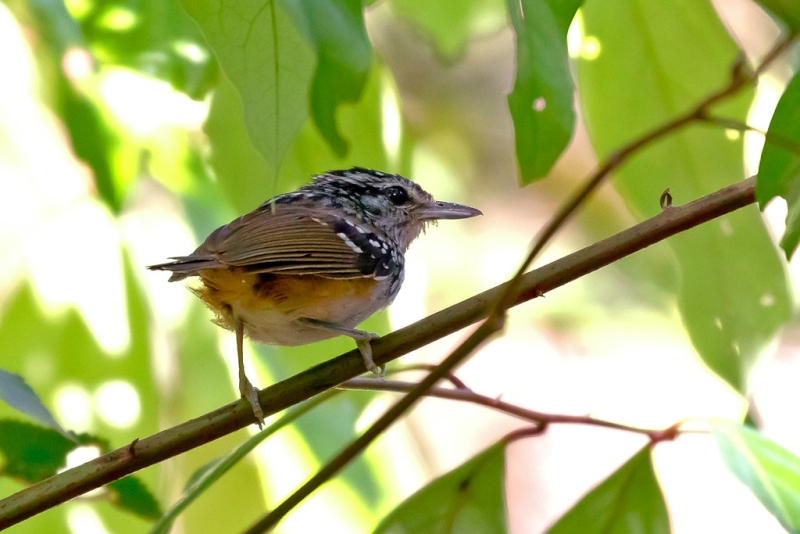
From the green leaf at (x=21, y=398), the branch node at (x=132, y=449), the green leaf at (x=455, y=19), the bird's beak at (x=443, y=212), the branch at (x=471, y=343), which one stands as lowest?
the branch at (x=471, y=343)

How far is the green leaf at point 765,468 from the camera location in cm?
121

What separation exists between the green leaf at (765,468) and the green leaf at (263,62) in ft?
2.85

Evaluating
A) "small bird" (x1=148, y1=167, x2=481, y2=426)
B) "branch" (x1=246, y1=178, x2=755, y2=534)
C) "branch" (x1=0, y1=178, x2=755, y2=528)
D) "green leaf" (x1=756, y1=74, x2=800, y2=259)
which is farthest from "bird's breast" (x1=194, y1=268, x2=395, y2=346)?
"green leaf" (x1=756, y1=74, x2=800, y2=259)

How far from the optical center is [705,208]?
1164 millimetres

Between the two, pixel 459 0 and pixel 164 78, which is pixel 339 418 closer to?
pixel 164 78

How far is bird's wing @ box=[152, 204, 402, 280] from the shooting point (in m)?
1.76

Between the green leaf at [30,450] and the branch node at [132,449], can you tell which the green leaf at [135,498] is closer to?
the green leaf at [30,450]

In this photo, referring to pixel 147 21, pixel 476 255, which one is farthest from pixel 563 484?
pixel 147 21

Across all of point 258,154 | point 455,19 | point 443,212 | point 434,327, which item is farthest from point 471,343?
point 443,212

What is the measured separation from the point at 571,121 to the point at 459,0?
89 cm

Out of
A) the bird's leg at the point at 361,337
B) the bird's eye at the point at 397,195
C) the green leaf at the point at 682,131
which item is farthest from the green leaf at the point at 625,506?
the bird's eye at the point at 397,195

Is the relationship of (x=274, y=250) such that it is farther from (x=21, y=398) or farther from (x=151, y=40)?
(x=21, y=398)

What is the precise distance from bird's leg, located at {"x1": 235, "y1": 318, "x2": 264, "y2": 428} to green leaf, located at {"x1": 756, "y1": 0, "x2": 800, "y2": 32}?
0.89m

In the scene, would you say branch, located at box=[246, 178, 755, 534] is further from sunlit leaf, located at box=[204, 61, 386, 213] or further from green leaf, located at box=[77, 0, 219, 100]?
green leaf, located at box=[77, 0, 219, 100]
